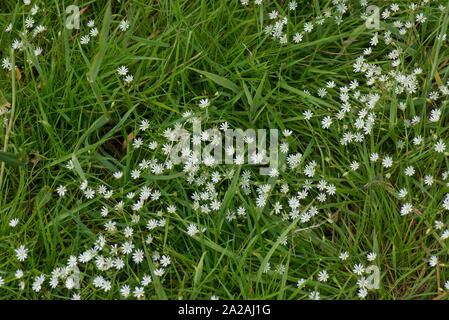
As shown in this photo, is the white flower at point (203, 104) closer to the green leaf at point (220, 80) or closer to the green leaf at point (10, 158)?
the green leaf at point (220, 80)

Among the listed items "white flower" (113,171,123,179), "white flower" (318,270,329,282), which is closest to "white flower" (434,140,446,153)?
"white flower" (318,270,329,282)

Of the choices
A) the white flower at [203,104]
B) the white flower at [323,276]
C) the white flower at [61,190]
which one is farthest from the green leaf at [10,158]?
the white flower at [323,276]

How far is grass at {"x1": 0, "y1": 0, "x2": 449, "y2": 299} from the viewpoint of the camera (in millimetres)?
3041

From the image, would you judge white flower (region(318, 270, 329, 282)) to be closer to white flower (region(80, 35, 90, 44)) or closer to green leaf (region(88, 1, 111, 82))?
green leaf (region(88, 1, 111, 82))

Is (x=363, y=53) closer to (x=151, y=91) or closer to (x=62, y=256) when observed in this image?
(x=151, y=91)

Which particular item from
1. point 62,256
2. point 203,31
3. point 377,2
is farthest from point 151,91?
point 377,2

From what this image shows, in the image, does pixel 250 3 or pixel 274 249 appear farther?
pixel 250 3

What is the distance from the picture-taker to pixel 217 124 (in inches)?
132

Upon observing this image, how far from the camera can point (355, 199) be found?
3.22 meters
